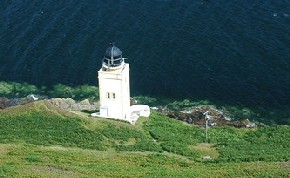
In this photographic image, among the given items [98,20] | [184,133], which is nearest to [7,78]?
[98,20]

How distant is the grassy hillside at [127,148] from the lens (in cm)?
5834

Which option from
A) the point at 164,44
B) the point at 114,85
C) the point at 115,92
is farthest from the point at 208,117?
the point at 164,44

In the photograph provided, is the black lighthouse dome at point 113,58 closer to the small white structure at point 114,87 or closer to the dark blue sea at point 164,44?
the small white structure at point 114,87

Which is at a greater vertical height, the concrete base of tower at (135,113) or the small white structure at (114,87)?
the small white structure at (114,87)

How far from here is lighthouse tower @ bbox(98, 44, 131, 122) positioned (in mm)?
71812

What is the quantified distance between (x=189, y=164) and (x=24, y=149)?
17870 millimetres

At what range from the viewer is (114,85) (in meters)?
73.1

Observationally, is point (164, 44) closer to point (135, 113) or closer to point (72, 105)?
point (72, 105)

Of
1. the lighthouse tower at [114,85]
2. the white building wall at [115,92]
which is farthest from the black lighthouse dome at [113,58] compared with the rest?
the white building wall at [115,92]

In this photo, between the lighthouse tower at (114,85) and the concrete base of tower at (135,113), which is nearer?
the lighthouse tower at (114,85)

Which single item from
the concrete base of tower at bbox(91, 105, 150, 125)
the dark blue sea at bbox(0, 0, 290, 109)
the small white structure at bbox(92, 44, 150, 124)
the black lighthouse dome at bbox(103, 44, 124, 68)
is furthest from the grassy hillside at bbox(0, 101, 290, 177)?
the dark blue sea at bbox(0, 0, 290, 109)

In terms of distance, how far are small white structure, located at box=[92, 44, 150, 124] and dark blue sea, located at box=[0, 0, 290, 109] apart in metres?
21.9

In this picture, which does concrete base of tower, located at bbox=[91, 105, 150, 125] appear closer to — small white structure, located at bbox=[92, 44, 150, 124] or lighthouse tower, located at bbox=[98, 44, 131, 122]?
small white structure, located at bbox=[92, 44, 150, 124]

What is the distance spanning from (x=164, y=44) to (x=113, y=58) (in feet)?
126
